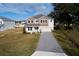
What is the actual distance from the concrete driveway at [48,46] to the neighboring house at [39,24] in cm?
7

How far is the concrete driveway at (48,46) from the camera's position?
1420cm

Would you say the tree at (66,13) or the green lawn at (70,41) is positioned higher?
the tree at (66,13)

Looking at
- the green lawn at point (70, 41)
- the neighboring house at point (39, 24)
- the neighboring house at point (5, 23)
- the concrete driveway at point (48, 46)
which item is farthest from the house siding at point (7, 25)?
the green lawn at point (70, 41)

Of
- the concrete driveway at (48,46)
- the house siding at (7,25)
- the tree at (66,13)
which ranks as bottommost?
the concrete driveway at (48,46)

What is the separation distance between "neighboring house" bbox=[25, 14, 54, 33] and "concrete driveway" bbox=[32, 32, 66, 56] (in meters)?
0.07

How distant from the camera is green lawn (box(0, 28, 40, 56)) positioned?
46.5 feet

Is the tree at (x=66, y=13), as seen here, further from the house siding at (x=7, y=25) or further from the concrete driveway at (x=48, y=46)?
the house siding at (x=7, y=25)

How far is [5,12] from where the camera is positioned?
14188mm

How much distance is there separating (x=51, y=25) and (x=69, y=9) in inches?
11.0

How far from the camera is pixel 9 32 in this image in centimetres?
1421

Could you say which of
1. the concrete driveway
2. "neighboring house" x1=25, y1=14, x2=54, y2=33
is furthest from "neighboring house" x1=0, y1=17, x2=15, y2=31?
the concrete driveway

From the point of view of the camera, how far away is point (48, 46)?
14227 mm

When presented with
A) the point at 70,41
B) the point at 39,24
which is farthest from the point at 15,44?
the point at 70,41

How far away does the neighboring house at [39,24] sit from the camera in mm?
14211
